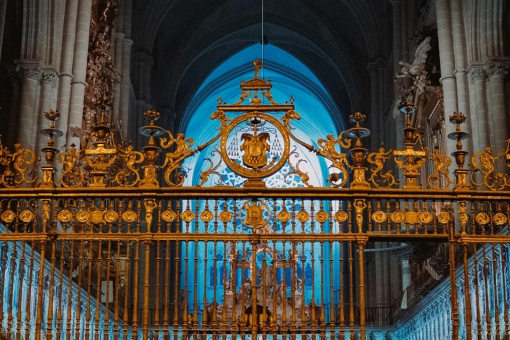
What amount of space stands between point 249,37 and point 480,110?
70.6 feet

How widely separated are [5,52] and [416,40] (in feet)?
33.7

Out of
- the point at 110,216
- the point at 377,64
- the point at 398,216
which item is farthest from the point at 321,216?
the point at 377,64

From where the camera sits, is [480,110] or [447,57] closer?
[480,110]

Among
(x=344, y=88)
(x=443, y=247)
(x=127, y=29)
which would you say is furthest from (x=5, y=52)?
(x=344, y=88)

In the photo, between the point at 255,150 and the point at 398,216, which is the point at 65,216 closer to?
the point at 255,150

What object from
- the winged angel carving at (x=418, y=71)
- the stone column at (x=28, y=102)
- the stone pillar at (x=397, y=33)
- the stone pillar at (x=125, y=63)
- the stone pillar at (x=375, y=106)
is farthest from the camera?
the stone pillar at (x=375, y=106)

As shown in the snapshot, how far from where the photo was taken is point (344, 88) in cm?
3906

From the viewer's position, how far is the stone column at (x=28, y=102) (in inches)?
667

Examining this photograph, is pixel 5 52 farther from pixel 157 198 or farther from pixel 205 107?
pixel 205 107

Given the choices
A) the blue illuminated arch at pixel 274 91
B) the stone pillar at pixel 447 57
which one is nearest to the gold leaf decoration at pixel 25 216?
the stone pillar at pixel 447 57

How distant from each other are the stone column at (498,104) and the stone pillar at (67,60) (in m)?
8.15

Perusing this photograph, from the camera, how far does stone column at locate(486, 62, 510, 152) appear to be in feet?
55.9

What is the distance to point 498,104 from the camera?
57.2 feet

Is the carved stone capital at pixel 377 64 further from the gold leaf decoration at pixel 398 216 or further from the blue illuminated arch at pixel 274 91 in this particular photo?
the gold leaf decoration at pixel 398 216
